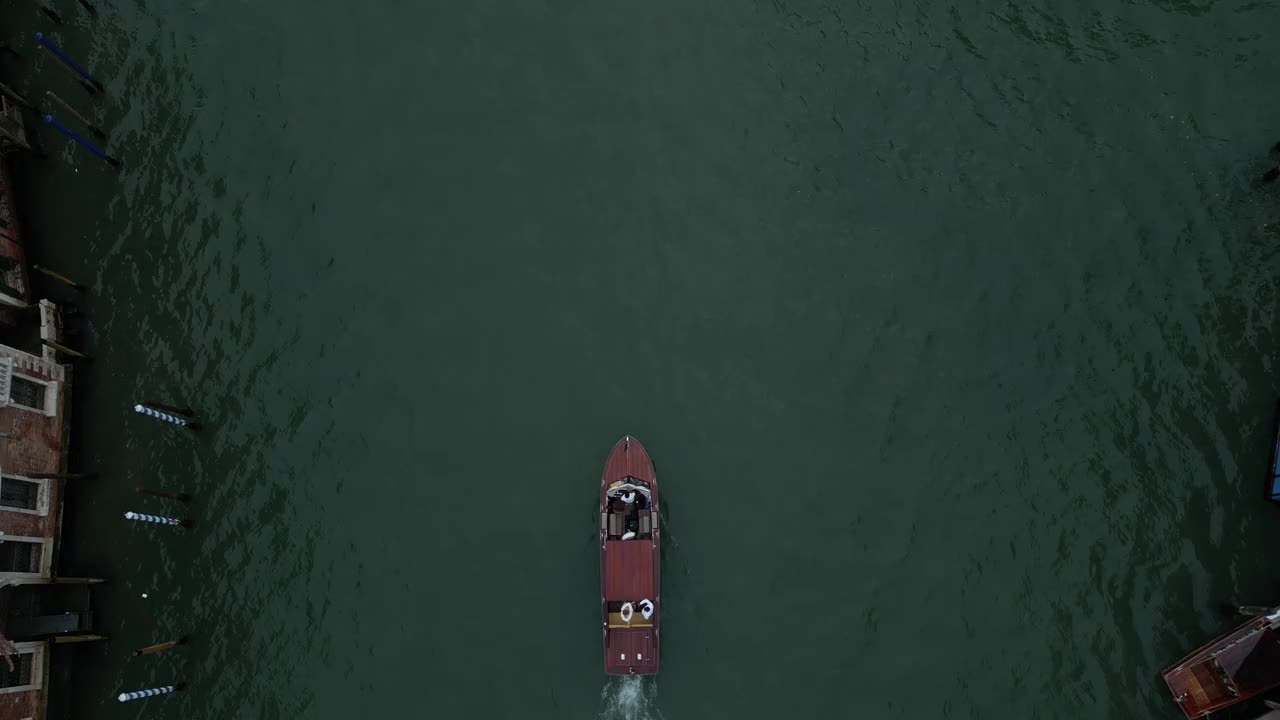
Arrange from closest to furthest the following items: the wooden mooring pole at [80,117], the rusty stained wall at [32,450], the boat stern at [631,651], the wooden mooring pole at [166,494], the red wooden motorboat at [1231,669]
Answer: the red wooden motorboat at [1231,669] < the boat stern at [631,651] < the rusty stained wall at [32,450] < the wooden mooring pole at [166,494] < the wooden mooring pole at [80,117]

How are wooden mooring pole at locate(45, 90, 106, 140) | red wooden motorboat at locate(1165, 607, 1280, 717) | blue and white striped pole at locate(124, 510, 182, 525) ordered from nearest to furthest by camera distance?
red wooden motorboat at locate(1165, 607, 1280, 717)
blue and white striped pole at locate(124, 510, 182, 525)
wooden mooring pole at locate(45, 90, 106, 140)

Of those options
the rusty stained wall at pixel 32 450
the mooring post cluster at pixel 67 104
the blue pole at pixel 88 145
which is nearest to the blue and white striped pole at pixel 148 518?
the rusty stained wall at pixel 32 450

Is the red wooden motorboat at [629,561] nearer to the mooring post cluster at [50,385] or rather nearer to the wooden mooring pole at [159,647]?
the wooden mooring pole at [159,647]

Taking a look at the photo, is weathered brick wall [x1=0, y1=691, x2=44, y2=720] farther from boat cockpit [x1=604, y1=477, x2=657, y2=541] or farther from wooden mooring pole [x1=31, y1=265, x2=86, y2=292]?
boat cockpit [x1=604, y1=477, x2=657, y2=541]

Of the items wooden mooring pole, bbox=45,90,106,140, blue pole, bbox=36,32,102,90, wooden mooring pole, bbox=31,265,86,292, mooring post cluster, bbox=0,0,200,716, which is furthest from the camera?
wooden mooring pole, bbox=45,90,106,140

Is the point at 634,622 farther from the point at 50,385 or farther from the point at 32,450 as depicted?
the point at 50,385

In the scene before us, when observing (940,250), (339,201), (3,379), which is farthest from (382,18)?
(940,250)

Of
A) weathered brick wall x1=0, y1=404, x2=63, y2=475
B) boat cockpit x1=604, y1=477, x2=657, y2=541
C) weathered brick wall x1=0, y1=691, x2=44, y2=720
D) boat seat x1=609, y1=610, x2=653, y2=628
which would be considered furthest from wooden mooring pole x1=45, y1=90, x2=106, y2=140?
boat seat x1=609, y1=610, x2=653, y2=628
